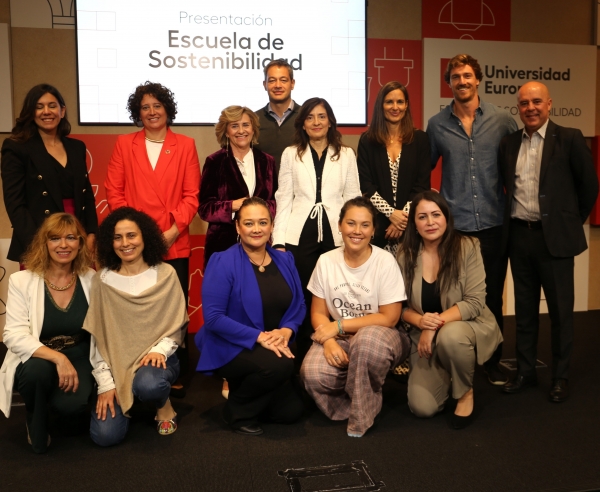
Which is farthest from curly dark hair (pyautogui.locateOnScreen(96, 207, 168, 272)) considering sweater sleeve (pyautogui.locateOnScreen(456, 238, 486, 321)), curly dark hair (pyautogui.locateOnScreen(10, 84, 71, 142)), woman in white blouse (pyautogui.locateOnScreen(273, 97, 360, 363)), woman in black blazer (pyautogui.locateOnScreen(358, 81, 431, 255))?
sweater sleeve (pyautogui.locateOnScreen(456, 238, 486, 321))

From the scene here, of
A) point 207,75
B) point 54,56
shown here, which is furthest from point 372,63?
point 54,56

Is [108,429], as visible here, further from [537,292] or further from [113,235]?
[537,292]

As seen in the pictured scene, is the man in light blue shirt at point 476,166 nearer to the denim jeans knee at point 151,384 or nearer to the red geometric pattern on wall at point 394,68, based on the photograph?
the red geometric pattern on wall at point 394,68

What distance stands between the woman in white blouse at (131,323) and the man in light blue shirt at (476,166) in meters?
1.64

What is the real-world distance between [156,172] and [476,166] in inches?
69.1

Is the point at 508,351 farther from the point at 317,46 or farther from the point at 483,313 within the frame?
the point at 317,46

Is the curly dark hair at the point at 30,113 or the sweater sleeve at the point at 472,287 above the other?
the curly dark hair at the point at 30,113

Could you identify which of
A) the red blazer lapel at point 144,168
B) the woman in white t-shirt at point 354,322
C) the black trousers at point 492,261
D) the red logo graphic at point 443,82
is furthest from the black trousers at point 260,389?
the red logo graphic at point 443,82

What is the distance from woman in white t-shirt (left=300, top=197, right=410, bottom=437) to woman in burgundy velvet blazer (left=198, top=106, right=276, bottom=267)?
1.78 feet

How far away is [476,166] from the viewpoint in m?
3.46

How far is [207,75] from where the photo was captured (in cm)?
459

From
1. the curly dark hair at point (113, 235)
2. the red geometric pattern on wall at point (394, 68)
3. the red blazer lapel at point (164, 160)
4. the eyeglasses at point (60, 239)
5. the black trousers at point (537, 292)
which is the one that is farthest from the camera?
the red geometric pattern on wall at point (394, 68)

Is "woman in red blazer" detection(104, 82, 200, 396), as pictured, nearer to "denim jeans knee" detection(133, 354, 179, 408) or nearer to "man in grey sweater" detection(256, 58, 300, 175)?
"man in grey sweater" detection(256, 58, 300, 175)

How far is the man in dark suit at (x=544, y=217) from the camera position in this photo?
322cm
